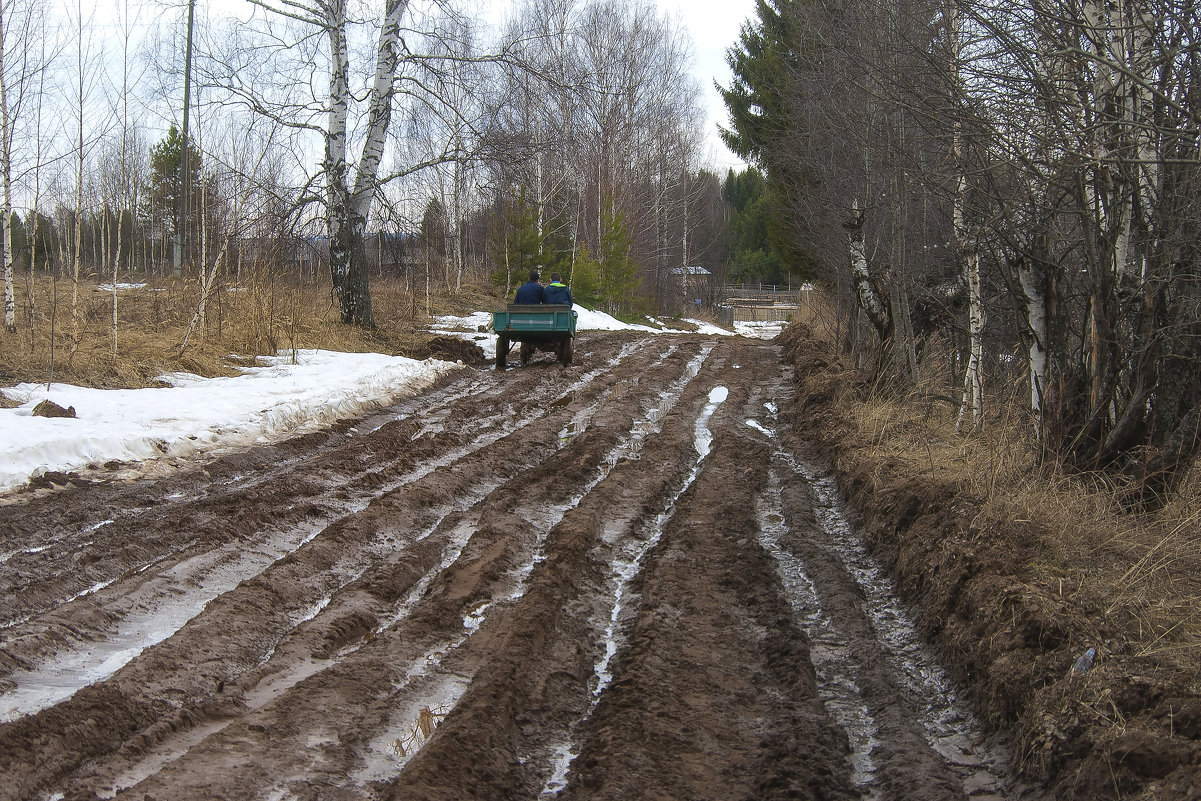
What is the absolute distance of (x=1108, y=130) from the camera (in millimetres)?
5770

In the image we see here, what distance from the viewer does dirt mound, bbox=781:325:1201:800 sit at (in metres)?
3.18

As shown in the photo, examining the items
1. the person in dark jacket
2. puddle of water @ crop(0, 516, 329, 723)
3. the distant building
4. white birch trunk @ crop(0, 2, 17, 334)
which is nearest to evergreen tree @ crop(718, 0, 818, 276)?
the person in dark jacket

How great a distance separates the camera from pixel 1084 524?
5.61 metres

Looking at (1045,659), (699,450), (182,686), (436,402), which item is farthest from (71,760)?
(436,402)

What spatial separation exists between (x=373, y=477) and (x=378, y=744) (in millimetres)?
4665

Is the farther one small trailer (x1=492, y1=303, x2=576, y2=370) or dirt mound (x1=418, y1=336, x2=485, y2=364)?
dirt mound (x1=418, y1=336, x2=485, y2=364)

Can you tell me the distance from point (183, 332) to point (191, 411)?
17.5 feet

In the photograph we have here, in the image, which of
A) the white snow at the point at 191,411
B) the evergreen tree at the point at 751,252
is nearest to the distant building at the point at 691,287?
the evergreen tree at the point at 751,252

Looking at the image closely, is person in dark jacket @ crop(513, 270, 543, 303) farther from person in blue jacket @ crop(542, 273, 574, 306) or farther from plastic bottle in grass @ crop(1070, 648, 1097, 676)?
plastic bottle in grass @ crop(1070, 648, 1097, 676)

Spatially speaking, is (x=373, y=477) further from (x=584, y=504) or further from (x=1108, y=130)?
(x=1108, y=130)

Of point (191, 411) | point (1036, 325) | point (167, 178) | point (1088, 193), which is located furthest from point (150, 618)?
point (167, 178)

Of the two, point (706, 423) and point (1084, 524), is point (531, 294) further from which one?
point (1084, 524)

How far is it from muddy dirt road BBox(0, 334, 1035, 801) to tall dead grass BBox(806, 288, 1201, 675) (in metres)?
0.88

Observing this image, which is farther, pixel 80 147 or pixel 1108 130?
pixel 80 147
